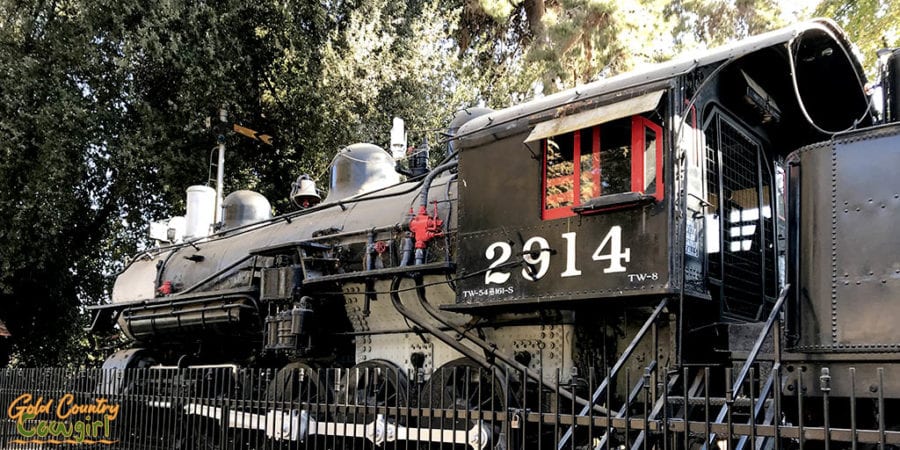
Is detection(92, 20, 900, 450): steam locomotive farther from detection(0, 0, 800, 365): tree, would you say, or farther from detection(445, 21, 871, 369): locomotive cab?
detection(0, 0, 800, 365): tree

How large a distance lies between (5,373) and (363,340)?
211 inches

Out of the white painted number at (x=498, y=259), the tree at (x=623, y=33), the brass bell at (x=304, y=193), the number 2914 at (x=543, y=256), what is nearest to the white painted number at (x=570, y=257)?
the number 2914 at (x=543, y=256)

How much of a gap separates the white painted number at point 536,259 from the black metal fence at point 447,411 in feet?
2.37

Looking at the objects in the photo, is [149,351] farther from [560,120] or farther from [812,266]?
[812,266]

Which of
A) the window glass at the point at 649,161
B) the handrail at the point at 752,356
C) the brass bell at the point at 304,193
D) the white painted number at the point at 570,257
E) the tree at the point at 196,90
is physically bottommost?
the handrail at the point at 752,356

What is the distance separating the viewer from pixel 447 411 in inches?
184

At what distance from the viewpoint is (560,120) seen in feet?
17.4

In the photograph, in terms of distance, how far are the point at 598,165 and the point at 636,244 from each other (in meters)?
0.63

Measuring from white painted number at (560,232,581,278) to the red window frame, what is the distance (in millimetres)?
154

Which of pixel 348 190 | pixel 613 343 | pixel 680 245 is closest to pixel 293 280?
pixel 348 190

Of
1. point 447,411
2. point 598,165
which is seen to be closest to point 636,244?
point 598,165

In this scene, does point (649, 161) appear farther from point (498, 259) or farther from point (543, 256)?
point (498, 259)

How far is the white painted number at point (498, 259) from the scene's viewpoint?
5.58 meters

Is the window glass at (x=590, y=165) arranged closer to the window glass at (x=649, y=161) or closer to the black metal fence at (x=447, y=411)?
the window glass at (x=649, y=161)
